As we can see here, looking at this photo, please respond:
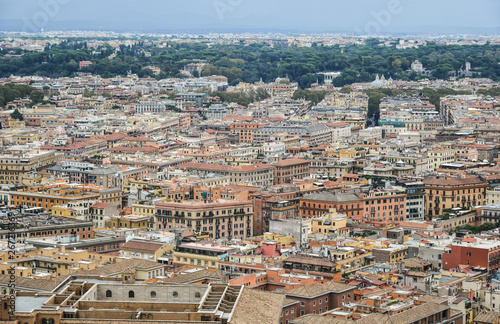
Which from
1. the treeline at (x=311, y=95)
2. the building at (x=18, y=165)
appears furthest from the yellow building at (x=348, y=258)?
the treeline at (x=311, y=95)

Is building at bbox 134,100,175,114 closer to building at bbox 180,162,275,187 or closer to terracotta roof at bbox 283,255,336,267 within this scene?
building at bbox 180,162,275,187

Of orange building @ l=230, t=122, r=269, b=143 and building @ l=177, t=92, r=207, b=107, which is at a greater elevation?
building @ l=177, t=92, r=207, b=107

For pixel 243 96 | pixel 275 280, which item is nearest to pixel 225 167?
pixel 275 280

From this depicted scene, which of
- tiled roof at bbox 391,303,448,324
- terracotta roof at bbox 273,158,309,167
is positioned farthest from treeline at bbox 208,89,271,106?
tiled roof at bbox 391,303,448,324

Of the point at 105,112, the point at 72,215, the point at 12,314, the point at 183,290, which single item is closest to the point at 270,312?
the point at 183,290

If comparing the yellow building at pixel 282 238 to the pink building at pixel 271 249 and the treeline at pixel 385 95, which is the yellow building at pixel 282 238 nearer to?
the pink building at pixel 271 249

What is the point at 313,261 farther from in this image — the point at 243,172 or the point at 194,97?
the point at 194,97
